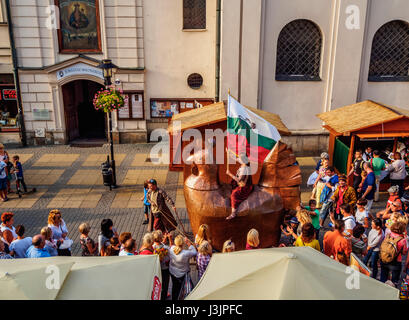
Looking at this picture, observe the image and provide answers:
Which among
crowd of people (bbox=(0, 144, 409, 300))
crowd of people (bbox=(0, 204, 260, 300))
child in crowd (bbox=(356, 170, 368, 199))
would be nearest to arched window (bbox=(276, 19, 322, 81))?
child in crowd (bbox=(356, 170, 368, 199))

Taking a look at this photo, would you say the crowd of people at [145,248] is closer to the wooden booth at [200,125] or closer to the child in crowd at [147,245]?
the child in crowd at [147,245]

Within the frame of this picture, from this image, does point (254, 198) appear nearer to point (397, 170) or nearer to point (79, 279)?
point (79, 279)

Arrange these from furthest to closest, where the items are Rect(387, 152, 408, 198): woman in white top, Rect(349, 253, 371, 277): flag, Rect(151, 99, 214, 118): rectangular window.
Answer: Rect(151, 99, 214, 118): rectangular window < Rect(387, 152, 408, 198): woman in white top < Rect(349, 253, 371, 277): flag

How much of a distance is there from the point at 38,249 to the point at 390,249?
231 inches

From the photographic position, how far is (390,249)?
21.8 feet

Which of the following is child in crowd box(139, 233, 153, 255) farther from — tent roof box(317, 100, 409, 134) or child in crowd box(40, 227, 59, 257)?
tent roof box(317, 100, 409, 134)

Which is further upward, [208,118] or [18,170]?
[208,118]

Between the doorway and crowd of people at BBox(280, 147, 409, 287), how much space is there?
1205 cm

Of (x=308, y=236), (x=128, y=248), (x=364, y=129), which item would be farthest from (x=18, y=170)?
(x=364, y=129)

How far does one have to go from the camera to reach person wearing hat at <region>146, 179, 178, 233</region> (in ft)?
29.7

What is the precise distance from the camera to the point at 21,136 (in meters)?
17.6

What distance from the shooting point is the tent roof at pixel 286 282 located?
4414mm
